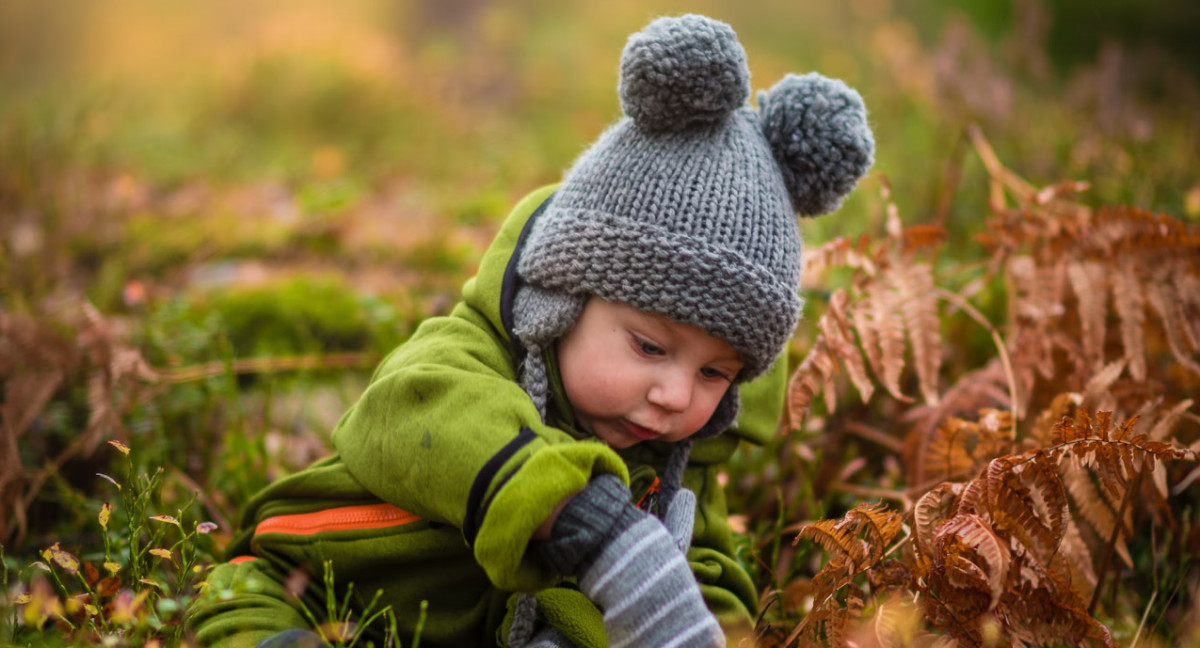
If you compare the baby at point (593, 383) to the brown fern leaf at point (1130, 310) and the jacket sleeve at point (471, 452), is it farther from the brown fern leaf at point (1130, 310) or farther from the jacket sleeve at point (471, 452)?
the brown fern leaf at point (1130, 310)

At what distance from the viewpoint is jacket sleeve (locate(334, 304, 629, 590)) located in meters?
1.56

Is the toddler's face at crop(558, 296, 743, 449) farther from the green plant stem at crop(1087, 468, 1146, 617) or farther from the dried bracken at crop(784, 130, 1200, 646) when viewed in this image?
the green plant stem at crop(1087, 468, 1146, 617)

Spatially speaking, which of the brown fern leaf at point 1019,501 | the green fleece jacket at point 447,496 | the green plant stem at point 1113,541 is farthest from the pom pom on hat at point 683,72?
the green plant stem at point 1113,541

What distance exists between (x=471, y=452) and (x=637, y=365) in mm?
431

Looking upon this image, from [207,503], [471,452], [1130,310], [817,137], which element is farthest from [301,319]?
[1130,310]

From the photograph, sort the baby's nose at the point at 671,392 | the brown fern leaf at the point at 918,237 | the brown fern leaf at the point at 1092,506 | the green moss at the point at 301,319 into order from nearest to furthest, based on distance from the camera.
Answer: the baby's nose at the point at 671,392
the brown fern leaf at the point at 1092,506
the brown fern leaf at the point at 918,237
the green moss at the point at 301,319

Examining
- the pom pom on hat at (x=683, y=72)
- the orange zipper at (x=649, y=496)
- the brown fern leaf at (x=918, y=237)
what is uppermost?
the pom pom on hat at (x=683, y=72)

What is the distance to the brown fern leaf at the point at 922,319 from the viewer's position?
2578 millimetres

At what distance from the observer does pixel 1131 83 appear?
202 inches

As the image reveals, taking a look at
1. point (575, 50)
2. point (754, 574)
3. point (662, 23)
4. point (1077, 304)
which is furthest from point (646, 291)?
point (575, 50)

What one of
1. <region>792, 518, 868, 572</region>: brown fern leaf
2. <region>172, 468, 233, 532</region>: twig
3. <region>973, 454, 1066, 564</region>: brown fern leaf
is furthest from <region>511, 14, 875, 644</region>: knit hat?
<region>172, 468, 233, 532</region>: twig

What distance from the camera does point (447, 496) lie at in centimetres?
167

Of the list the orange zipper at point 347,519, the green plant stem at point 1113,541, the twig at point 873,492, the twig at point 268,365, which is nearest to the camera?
the orange zipper at point 347,519

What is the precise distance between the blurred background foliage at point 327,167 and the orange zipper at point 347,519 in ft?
2.15
